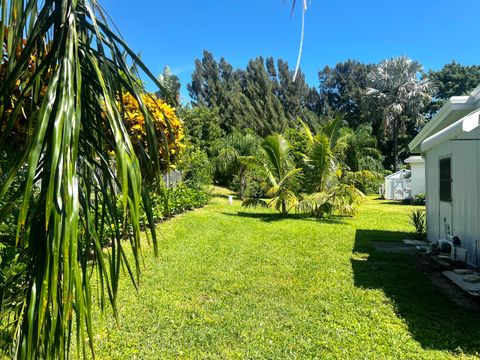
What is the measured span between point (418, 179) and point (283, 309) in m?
20.1

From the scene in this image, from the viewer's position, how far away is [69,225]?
91 cm

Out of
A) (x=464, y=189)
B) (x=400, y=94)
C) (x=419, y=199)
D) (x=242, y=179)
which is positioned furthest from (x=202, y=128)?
(x=464, y=189)

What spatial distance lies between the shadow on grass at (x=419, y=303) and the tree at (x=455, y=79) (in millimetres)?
37852

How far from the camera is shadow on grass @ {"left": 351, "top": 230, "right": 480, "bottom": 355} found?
408cm

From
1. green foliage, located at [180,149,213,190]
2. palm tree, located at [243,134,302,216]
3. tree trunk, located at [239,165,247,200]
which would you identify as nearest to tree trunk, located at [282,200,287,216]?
palm tree, located at [243,134,302,216]

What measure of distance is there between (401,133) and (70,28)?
3797 centimetres

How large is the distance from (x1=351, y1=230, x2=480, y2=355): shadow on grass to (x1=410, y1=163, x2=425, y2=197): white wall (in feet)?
51.2

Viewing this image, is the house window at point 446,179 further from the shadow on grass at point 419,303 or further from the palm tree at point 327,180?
the palm tree at point 327,180

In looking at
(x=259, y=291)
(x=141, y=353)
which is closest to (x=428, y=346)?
(x=259, y=291)

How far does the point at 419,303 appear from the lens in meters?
5.22

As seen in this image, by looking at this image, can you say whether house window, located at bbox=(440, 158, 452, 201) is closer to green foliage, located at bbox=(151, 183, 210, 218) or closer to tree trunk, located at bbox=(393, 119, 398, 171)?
green foliage, located at bbox=(151, 183, 210, 218)

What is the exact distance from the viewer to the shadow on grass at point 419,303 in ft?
13.4

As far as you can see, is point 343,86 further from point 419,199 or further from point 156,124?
point 156,124

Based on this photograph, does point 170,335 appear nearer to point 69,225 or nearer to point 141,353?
point 141,353
